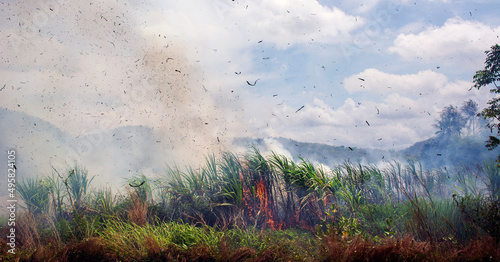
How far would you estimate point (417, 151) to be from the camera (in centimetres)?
2528

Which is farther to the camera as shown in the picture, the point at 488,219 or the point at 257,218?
the point at 257,218

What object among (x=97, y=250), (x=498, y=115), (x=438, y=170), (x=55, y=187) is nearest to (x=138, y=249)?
(x=97, y=250)

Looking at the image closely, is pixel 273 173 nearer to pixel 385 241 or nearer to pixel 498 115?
pixel 385 241

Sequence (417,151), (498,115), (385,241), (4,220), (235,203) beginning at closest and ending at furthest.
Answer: (385,241) < (498,115) < (235,203) < (4,220) < (417,151)

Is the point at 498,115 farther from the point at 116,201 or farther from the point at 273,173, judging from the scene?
the point at 116,201

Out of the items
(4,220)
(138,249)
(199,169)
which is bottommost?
(138,249)

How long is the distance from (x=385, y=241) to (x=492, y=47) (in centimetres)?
737

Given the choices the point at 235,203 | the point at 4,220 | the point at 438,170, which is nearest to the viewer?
the point at 235,203

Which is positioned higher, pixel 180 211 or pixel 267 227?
pixel 180 211

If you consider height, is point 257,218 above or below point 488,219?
above

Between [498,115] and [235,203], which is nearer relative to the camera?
[498,115]

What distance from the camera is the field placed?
6.66 m

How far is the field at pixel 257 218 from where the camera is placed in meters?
6.66

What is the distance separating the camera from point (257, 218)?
937 cm
